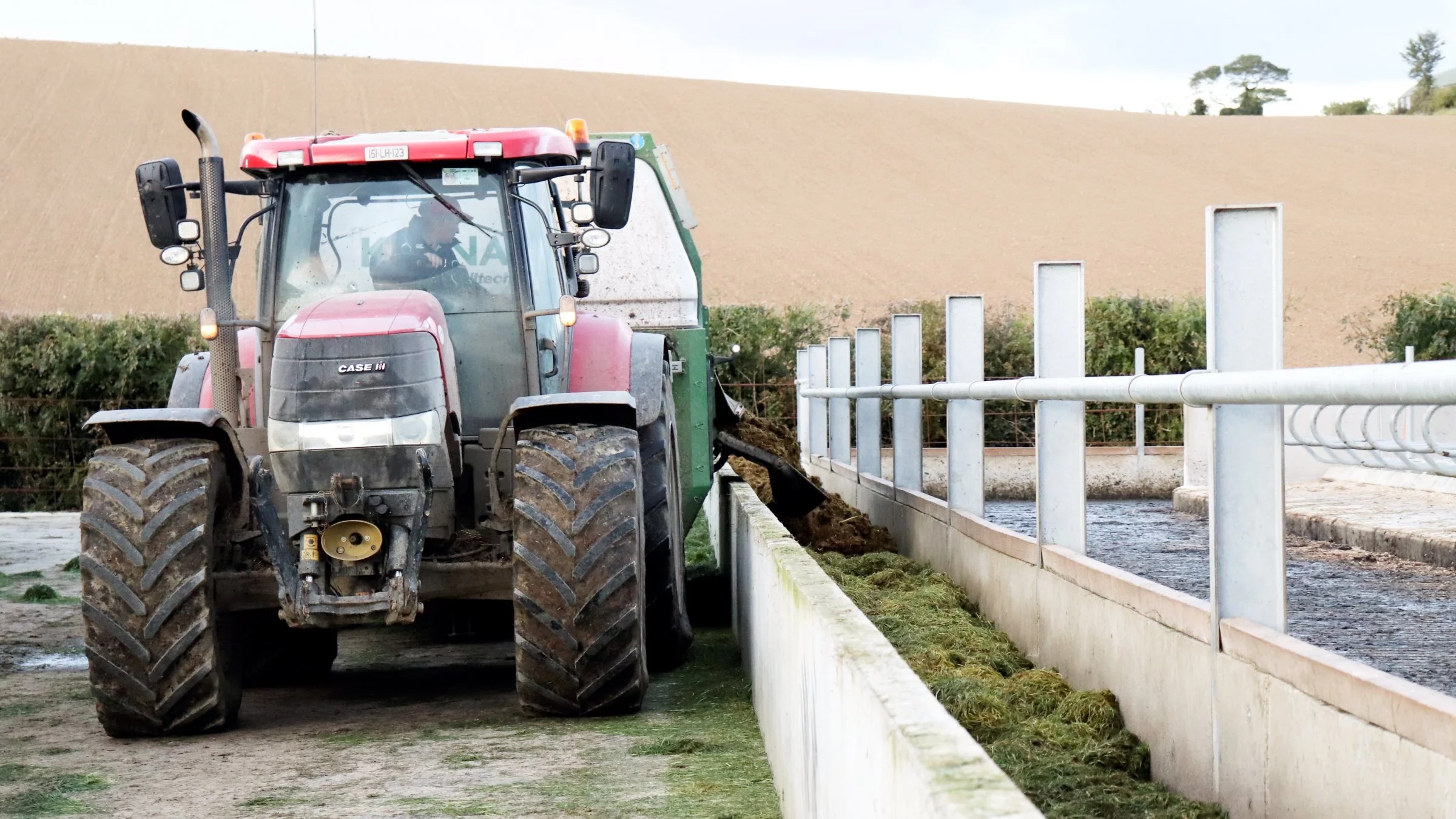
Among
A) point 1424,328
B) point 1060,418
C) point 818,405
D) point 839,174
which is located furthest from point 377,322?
point 839,174

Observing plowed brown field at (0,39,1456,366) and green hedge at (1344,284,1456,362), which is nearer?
green hedge at (1344,284,1456,362)

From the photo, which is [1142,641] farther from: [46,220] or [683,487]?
[46,220]

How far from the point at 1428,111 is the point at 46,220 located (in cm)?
6695

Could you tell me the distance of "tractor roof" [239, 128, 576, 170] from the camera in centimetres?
737

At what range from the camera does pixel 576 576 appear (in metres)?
6.50

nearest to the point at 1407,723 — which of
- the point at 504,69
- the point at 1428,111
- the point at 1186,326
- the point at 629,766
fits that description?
the point at 629,766

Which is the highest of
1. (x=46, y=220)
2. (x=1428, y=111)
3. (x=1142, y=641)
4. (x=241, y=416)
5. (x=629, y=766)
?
(x=1428, y=111)

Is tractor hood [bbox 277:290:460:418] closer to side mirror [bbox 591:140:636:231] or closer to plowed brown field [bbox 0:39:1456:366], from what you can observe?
side mirror [bbox 591:140:636:231]

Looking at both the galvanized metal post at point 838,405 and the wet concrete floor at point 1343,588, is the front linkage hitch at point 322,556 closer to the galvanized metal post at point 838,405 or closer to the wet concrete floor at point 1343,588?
the wet concrete floor at point 1343,588

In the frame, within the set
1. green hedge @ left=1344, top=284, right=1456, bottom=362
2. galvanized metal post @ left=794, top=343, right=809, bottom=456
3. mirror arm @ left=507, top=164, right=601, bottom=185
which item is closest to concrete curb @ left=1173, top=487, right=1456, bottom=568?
mirror arm @ left=507, top=164, right=601, bottom=185

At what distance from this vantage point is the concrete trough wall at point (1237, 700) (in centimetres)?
333

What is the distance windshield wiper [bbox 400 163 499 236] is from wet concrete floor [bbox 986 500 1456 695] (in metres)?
3.03

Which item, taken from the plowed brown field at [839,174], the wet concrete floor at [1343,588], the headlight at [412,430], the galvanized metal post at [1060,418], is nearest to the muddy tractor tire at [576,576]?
the headlight at [412,430]

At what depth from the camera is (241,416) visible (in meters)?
7.43
